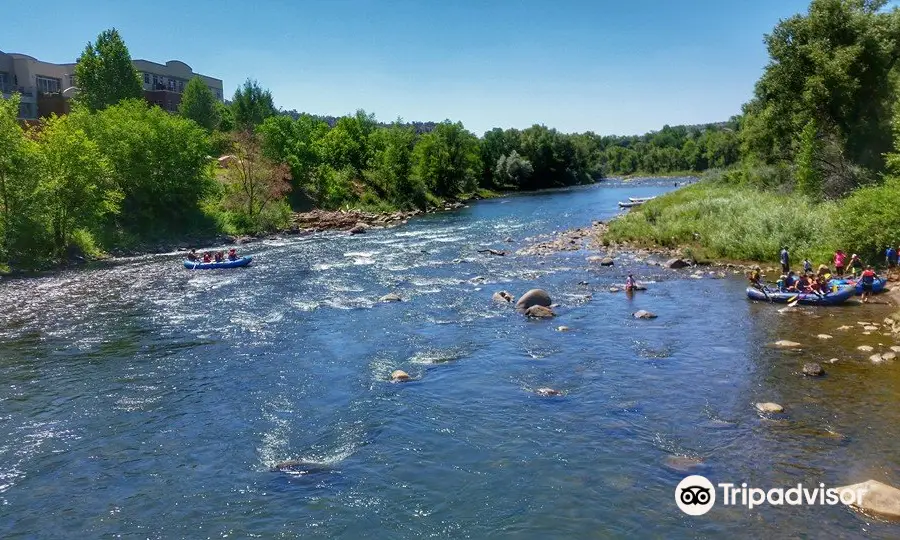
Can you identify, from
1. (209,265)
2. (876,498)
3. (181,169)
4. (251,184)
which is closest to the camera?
(876,498)

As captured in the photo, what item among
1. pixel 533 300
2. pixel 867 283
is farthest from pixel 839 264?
pixel 533 300

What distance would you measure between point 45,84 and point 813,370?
100 meters

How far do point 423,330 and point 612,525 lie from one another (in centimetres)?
1360

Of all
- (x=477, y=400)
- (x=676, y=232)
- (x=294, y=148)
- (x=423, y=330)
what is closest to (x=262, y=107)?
(x=294, y=148)

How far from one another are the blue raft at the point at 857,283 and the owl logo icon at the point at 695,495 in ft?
58.1

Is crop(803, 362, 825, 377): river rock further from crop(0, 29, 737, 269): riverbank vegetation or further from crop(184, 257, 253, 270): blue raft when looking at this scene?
crop(0, 29, 737, 269): riverbank vegetation

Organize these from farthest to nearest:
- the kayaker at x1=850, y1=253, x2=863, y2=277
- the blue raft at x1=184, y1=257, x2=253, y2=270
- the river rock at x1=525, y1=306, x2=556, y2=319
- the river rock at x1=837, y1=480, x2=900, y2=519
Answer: the blue raft at x1=184, y1=257, x2=253, y2=270 < the kayaker at x1=850, y1=253, x2=863, y2=277 < the river rock at x1=525, y1=306, x2=556, y2=319 < the river rock at x1=837, y1=480, x2=900, y2=519

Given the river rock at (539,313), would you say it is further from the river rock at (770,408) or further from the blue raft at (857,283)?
the blue raft at (857,283)

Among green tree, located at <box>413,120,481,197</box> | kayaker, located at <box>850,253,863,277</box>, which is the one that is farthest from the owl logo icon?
green tree, located at <box>413,120,481,197</box>

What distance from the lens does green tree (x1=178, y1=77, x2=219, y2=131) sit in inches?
3580

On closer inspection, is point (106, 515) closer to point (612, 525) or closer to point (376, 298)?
point (612, 525)

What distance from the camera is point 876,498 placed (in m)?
10.8

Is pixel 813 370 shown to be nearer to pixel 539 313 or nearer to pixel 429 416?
pixel 539 313

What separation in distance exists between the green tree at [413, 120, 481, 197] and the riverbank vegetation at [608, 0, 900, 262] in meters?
52.1
